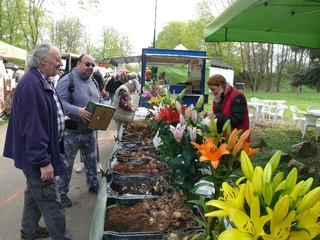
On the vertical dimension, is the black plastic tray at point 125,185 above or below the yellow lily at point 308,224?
below

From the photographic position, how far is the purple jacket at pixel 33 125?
2.32m

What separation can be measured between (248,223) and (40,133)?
1.91 metres

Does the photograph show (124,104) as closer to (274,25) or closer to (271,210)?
(274,25)

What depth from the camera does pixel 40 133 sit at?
233 cm

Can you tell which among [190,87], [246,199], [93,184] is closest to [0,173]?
[93,184]

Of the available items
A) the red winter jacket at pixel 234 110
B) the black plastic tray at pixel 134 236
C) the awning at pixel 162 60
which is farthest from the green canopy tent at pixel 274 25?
the awning at pixel 162 60

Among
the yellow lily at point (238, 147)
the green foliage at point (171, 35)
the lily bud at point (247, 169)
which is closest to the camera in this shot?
the lily bud at point (247, 169)

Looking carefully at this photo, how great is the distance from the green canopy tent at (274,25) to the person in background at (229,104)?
0.61 meters

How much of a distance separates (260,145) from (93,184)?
439 cm

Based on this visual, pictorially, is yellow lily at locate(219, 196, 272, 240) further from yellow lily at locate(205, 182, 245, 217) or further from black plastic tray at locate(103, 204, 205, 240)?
black plastic tray at locate(103, 204, 205, 240)

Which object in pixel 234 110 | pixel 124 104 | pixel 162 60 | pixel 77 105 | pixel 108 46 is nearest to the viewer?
pixel 234 110

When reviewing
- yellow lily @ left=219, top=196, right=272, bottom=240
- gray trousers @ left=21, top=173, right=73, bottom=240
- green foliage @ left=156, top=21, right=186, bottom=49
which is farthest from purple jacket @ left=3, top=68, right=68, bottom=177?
green foliage @ left=156, top=21, right=186, bottom=49

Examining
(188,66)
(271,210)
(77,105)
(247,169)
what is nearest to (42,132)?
(77,105)

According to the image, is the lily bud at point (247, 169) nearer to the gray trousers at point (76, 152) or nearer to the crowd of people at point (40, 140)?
the crowd of people at point (40, 140)
